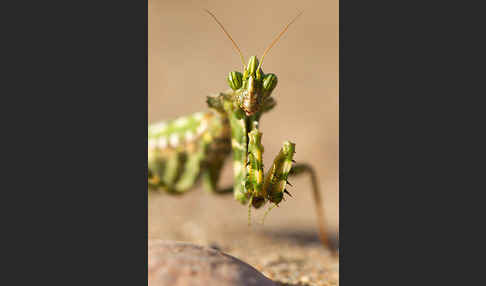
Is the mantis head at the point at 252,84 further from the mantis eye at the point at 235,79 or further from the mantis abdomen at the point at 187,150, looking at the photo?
the mantis abdomen at the point at 187,150

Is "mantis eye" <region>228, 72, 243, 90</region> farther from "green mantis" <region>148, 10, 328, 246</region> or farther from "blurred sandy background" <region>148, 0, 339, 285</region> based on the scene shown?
"blurred sandy background" <region>148, 0, 339, 285</region>

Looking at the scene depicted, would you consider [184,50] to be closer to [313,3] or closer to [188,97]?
[313,3]

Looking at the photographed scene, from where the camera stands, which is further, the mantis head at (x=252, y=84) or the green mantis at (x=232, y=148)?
the mantis head at (x=252, y=84)

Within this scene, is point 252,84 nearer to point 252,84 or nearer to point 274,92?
point 252,84

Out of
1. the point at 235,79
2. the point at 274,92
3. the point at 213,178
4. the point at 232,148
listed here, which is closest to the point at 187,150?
the point at 213,178

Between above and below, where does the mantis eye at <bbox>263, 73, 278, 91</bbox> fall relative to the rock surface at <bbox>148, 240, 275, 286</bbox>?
above

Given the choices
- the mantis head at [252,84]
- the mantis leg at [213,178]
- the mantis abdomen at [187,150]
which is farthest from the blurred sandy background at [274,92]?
the mantis leg at [213,178]

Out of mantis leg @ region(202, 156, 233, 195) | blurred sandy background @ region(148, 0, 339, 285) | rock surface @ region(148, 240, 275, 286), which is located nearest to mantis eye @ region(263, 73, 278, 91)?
blurred sandy background @ region(148, 0, 339, 285)
